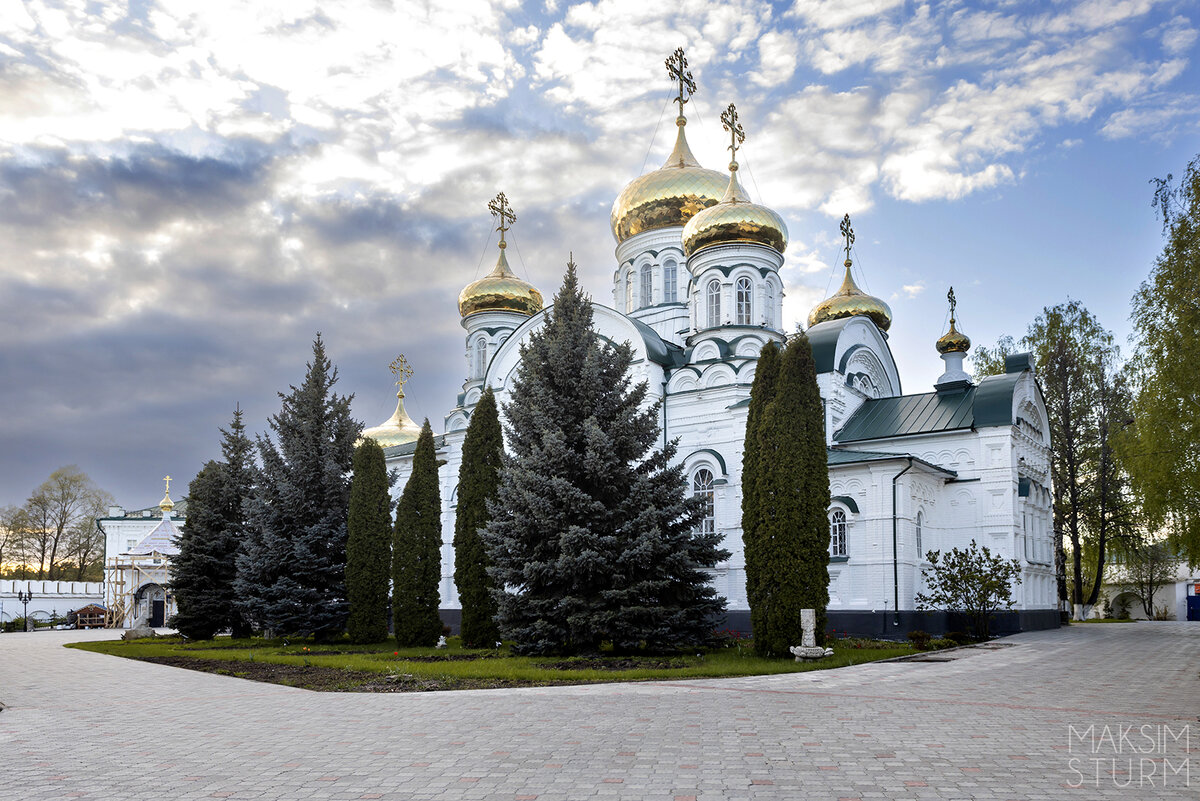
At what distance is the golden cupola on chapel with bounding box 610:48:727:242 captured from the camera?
2798 centimetres

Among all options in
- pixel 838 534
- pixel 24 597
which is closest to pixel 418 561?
pixel 838 534

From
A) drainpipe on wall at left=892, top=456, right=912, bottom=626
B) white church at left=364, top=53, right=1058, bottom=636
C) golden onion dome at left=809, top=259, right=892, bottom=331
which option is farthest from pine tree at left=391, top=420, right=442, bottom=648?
golden onion dome at left=809, top=259, right=892, bottom=331

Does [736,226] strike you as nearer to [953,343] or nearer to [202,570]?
[953,343]

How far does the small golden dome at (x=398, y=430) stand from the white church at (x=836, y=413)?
8.47 meters

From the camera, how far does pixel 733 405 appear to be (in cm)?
2200

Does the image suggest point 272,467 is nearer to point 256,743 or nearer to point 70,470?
point 256,743

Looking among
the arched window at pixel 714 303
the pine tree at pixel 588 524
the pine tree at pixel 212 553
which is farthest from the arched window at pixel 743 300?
the pine tree at pixel 212 553

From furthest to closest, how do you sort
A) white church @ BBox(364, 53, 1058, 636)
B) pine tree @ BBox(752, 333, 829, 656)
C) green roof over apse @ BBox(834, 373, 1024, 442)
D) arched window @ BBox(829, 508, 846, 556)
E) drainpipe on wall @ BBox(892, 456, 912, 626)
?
green roof over apse @ BBox(834, 373, 1024, 442), arched window @ BBox(829, 508, 846, 556), white church @ BBox(364, 53, 1058, 636), drainpipe on wall @ BBox(892, 456, 912, 626), pine tree @ BBox(752, 333, 829, 656)

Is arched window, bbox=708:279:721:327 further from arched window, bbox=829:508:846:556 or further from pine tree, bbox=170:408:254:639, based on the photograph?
pine tree, bbox=170:408:254:639

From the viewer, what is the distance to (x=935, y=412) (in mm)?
22062

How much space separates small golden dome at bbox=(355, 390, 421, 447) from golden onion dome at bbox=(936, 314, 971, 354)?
20.4 m

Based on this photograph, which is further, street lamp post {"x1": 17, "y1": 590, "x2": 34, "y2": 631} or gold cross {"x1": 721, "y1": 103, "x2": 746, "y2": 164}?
street lamp post {"x1": 17, "y1": 590, "x2": 34, "y2": 631}

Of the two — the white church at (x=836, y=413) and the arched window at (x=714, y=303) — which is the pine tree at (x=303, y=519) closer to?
the white church at (x=836, y=413)

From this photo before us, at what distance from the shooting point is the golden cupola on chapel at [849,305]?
2934 centimetres
